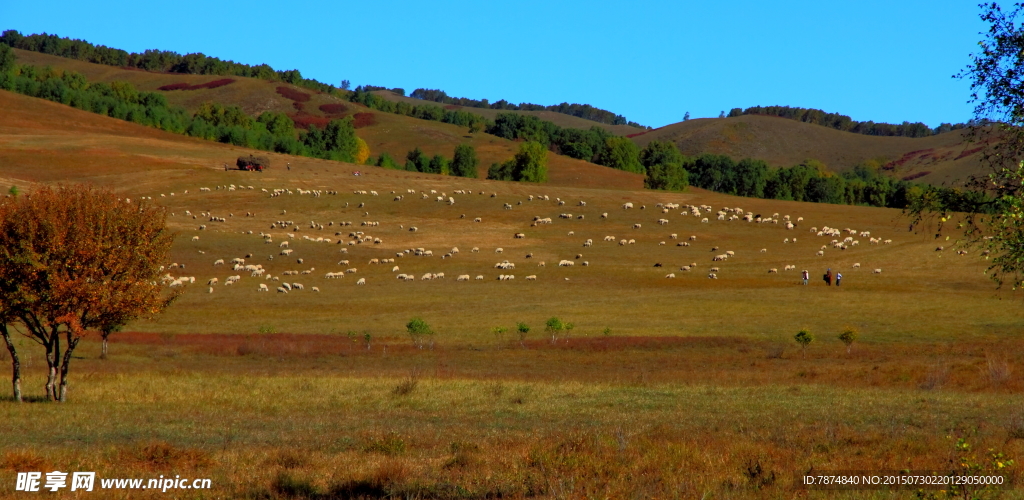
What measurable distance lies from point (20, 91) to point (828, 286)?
188 m

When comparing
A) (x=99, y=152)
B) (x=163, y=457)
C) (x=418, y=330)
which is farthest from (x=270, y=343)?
(x=99, y=152)

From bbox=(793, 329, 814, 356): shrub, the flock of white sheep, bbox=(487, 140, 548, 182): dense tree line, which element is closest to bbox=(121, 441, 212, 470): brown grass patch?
bbox=(793, 329, 814, 356): shrub

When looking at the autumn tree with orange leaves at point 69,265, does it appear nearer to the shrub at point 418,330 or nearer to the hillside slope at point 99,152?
the shrub at point 418,330

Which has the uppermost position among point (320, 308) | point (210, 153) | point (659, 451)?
point (210, 153)

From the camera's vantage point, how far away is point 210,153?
151125 mm

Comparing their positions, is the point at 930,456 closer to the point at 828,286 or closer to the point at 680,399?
the point at 680,399

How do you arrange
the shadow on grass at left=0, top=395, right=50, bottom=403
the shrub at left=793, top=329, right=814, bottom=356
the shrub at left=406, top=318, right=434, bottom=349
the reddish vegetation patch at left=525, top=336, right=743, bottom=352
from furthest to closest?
the shrub at left=406, top=318, right=434, bottom=349
the reddish vegetation patch at left=525, top=336, right=743, bottom=352
the shrub at left=793, top=329, right=814, bottom=356
the shadow on grass at left=0, top=395, right=50, bottom=403

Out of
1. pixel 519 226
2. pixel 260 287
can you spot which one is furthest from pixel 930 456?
pixel 519 226

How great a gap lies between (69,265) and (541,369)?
18.7 metres

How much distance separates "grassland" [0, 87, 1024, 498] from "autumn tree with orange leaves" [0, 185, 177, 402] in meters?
2.55

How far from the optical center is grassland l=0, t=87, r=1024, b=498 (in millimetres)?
13984

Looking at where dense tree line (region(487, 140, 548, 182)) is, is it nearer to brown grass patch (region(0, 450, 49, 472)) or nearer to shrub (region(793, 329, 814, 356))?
shrub (region(793, 329, 814, 356))

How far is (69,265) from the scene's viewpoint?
81.8 feet

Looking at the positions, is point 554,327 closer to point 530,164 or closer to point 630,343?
point 630,343
